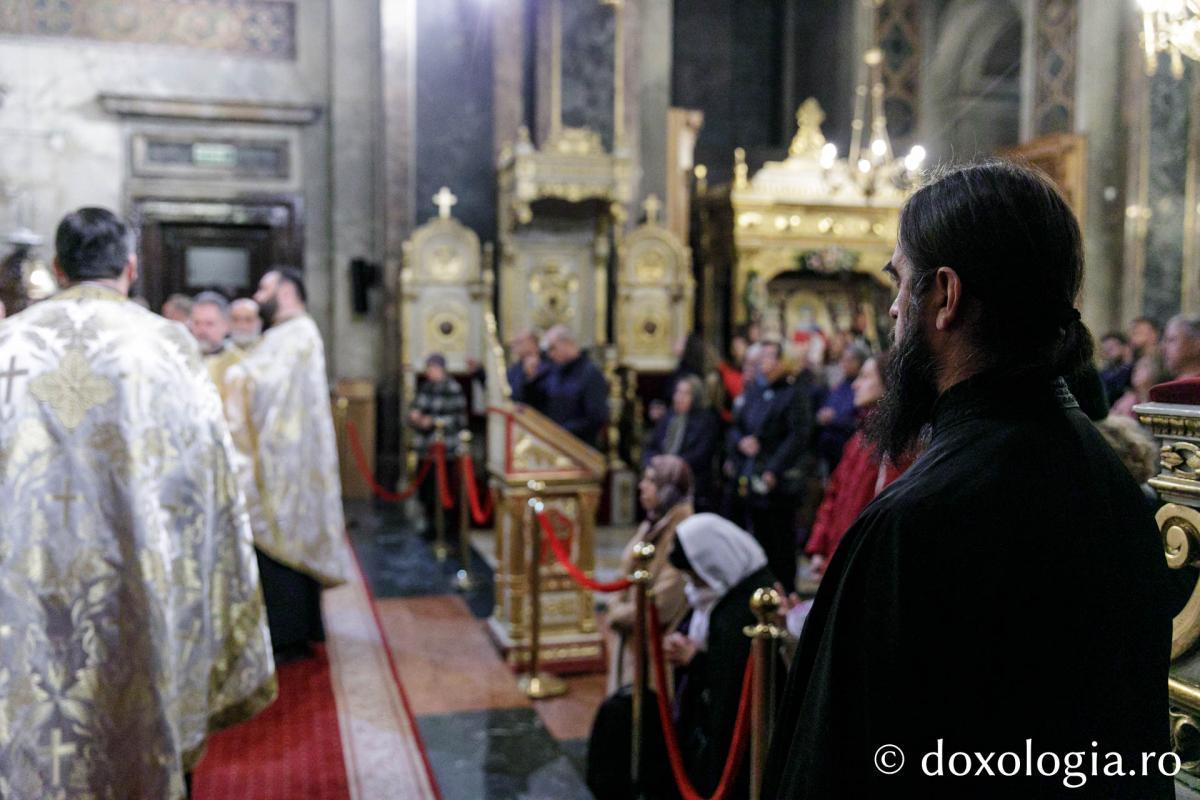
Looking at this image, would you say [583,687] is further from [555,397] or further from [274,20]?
[274,20]

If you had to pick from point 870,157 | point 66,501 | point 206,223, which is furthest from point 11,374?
point 206,223

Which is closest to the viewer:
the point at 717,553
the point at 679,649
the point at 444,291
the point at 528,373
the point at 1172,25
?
the point at 717,553

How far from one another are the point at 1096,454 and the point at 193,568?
2.65m

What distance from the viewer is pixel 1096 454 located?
123cm

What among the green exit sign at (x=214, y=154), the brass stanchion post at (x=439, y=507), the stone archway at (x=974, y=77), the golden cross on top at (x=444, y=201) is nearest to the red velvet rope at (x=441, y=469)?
the brass stanchion post at (x=439, y=507)

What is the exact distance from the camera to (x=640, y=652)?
11.3 ft

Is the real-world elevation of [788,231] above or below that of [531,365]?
above

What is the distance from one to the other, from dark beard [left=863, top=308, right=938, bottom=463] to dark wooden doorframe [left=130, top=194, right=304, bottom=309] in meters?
11.5

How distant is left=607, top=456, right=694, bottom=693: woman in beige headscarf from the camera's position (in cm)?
405

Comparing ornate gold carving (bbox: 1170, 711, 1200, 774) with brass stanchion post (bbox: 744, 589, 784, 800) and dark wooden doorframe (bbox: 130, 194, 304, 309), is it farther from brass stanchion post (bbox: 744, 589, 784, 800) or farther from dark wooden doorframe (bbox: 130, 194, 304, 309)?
dark wooden doorframe (bbox: 130, 194, 304, 309)

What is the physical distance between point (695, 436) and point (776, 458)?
2.96 ft

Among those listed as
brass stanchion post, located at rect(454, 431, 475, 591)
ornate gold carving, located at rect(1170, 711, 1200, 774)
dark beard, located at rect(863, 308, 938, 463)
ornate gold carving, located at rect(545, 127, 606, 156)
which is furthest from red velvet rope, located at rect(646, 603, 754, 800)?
ornate gold carving, located at rect(545, 127, 606, 156)

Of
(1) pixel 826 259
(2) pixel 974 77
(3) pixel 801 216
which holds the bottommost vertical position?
(1) pixel 826 259

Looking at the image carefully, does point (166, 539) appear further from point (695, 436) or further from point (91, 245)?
point (695, 436)
